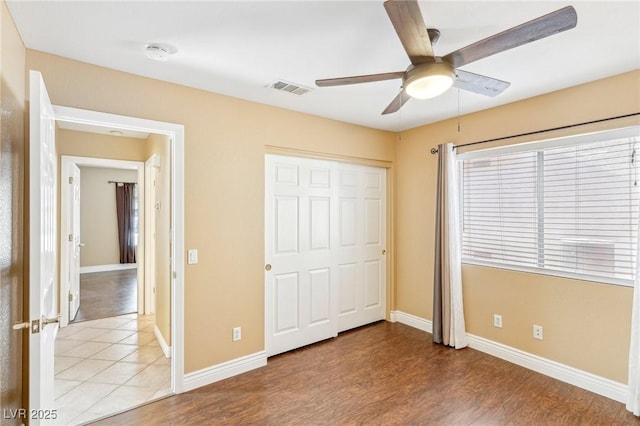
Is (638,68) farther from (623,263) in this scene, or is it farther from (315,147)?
(315,147)

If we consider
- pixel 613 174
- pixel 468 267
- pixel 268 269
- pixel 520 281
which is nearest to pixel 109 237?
pixel 268 269

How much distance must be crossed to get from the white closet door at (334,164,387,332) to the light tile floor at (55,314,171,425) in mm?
2052

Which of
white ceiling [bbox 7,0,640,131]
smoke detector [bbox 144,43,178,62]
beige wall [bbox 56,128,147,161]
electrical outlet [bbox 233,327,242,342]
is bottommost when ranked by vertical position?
electrical outlet [bbox 233,327,242,342]

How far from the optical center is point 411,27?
1354 mm

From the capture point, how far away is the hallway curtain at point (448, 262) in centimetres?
344

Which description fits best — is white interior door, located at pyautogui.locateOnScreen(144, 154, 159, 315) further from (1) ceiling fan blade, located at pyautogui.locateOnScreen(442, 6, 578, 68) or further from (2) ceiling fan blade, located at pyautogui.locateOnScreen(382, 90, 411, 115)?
(1) ceiling fan blade, located at pyautogui.locateOnScreen(442, 6, 578, 68)

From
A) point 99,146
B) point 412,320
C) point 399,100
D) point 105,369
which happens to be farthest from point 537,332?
point 99,146

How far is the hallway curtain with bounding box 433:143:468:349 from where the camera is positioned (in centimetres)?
344

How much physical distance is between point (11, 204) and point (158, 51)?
3.95ft

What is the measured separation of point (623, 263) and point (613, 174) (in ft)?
2.30

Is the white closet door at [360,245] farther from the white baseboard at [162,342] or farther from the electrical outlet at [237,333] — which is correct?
the white baseboard at [162,342]

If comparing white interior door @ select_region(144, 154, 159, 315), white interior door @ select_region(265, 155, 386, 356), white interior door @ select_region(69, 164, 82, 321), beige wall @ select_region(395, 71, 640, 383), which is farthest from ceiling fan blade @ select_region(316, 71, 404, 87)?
white interior door @ select_region(69, 164, 82, 321)

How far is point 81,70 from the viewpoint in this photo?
7.30 feet

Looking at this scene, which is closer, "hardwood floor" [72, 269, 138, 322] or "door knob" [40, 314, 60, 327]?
"door knob" [40, 314, 60, 327]
